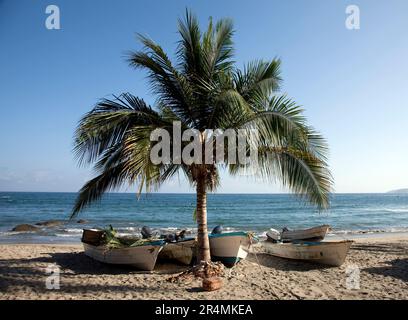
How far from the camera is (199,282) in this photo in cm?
749

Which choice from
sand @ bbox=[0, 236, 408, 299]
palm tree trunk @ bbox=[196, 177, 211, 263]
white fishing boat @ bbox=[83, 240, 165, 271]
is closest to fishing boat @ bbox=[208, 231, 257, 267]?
sand @ bbox=[0, 236, 408, 299]

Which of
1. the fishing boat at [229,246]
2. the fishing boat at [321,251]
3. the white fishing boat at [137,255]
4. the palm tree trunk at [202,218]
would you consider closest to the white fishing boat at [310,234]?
the fishing boat at [321,251]

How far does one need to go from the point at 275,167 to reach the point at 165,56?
12.7 ft

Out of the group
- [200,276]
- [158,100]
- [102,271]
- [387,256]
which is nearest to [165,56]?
[158,100]

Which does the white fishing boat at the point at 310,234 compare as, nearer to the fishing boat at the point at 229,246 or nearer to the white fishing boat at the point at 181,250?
the fishing boat at the point at 229,246

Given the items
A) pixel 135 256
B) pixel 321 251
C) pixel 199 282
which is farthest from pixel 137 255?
pixel 321 251

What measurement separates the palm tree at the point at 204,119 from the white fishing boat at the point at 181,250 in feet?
4.72

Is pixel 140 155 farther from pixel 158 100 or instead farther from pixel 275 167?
pixel 275 167

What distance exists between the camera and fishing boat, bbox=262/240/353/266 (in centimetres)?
960

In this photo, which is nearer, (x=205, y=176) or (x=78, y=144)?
(x=78, y=144)

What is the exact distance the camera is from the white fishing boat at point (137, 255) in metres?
8.76
